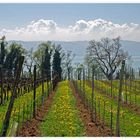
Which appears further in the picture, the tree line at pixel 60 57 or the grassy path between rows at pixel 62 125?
the tree line at pixel 60 57

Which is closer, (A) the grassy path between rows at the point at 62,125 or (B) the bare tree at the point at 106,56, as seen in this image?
(A) the grassy path between rows at the point at 62,125

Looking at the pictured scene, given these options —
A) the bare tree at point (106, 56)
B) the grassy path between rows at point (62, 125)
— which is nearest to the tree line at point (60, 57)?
the bare tree at point (106, 56)

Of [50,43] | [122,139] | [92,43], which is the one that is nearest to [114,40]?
[92,43]

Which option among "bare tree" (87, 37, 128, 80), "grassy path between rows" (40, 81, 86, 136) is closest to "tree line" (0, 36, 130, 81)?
"bare tree" (87, 37, 128, 80)

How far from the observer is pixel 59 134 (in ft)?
45.5

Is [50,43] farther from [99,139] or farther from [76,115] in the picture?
[99,139]

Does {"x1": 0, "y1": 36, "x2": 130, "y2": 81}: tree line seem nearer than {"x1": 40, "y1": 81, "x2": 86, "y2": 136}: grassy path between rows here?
No

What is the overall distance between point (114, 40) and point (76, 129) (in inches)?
3528

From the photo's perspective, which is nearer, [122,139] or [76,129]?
[122,139]

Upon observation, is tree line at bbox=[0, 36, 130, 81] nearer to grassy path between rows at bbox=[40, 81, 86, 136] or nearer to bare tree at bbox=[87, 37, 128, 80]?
bare tree at bbox=[87, 37, 128, 80]

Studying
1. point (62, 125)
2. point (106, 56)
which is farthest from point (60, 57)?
point (62, 125)

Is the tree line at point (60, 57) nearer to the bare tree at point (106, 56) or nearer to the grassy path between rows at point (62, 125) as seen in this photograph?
the bare tree at point (106, 56)

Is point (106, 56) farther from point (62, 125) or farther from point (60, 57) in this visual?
point (62, 125)

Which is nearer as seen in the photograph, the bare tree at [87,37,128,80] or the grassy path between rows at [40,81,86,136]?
the grassy path between rows at [40,81,86,136]
